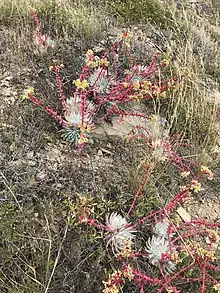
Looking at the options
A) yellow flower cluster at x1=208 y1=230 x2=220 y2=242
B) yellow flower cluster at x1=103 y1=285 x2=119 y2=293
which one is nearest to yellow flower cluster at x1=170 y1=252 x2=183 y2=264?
yellow flower cluster at x1=208 y1=230 x2=220 y2=242

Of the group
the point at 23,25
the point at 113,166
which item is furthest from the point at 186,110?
the point at 23,25

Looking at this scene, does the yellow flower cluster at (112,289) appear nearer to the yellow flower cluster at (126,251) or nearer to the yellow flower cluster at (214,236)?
the yellow flower cluster at (126,251)

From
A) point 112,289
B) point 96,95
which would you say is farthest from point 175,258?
point 96,95

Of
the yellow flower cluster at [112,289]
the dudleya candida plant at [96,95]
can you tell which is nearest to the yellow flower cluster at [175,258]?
the yellow flower cluster at [112,289]

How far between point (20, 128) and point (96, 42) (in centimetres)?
146

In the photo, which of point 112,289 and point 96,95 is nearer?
point 112,289

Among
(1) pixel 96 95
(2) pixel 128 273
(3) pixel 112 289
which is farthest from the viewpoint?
(1) pixel 96 95

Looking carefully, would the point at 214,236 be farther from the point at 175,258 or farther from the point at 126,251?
Result: the point at 126,251

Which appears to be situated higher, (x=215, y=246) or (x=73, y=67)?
(x=73, y=67)

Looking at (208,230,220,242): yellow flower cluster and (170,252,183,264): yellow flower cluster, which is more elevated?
(208,230,220,242): yellow flower cluster

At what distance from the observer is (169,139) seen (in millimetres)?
4008

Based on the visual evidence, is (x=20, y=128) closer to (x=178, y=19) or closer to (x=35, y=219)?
(x=35, y=219)

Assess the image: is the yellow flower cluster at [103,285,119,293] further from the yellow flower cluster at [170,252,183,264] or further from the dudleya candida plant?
the dudleya candida plant

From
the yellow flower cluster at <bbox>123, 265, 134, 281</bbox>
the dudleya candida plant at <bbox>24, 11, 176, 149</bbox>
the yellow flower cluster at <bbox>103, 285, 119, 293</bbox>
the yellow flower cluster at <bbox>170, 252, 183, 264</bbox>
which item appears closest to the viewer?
the yellow flower cluster at <bbox>103, 285, 119, 293</bbox>
